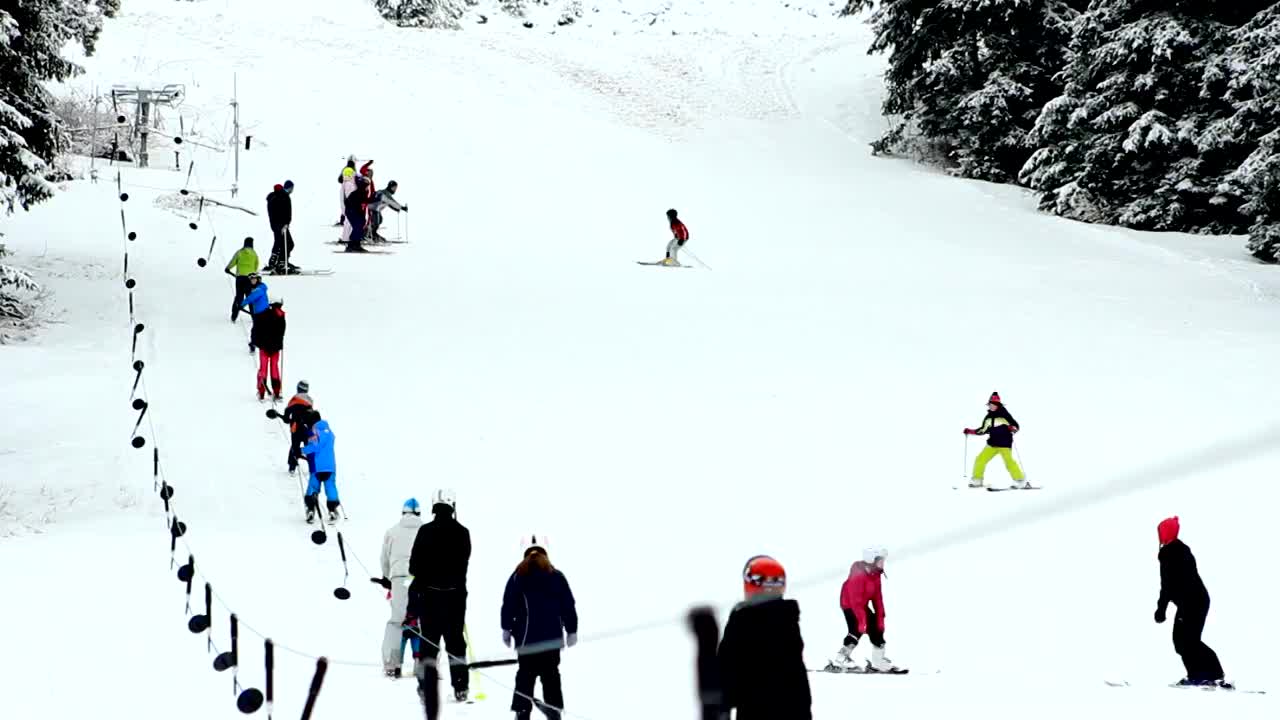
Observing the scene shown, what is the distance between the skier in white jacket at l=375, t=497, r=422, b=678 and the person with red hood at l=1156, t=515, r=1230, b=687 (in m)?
5.31

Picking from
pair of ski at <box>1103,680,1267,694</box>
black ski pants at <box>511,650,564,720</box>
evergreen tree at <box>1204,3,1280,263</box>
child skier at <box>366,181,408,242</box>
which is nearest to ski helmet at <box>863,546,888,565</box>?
pair of ski at <box>1103,680,1267,694</box>

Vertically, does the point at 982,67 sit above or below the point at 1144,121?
above

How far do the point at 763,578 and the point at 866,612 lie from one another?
518 centimetres

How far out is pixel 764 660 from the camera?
5348mm

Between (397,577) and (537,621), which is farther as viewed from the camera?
(397,577)

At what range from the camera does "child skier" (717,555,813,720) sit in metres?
5.34

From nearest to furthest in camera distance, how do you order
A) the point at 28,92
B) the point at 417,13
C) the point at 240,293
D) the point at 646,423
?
1. the point at 646,423
2. the point at 28,92
3. the point at 240,293
4. the point at 417,13

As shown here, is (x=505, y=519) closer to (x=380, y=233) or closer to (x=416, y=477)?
(x=416, y=477)

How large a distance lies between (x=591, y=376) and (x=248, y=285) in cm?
526

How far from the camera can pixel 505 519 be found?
13.7 m

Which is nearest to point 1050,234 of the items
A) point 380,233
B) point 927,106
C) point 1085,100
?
point 1085,100

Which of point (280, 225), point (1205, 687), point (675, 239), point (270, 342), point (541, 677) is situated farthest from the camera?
point (675, 239)

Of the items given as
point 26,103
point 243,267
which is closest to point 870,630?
point 243,267

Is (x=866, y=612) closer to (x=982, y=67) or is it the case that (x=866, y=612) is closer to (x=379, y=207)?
(x=379, y=207)
